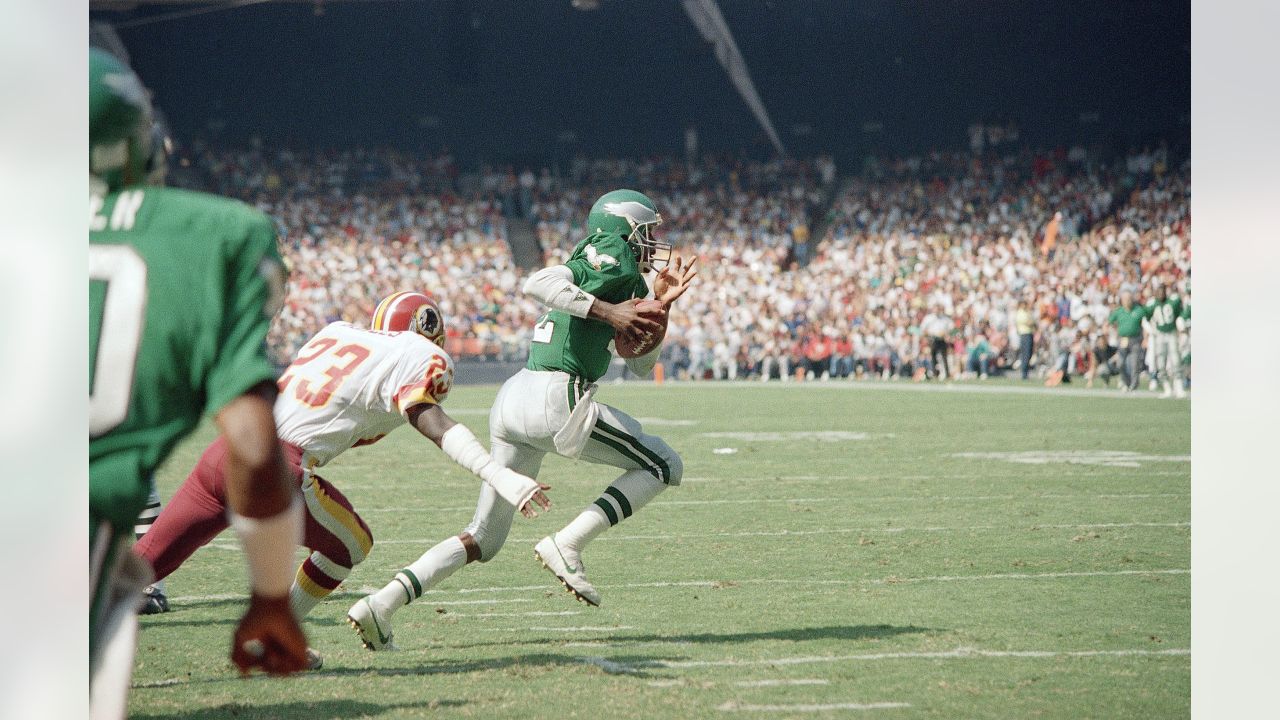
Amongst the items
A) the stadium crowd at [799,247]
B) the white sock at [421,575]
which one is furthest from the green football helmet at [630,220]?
the stadium crowd at [799,247]

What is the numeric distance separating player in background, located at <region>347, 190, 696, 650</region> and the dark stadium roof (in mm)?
21874

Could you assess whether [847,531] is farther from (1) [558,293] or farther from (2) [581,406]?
(1) [558,293]

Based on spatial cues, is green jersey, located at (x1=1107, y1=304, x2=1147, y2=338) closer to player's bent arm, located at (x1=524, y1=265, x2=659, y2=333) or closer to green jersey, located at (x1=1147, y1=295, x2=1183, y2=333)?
green jersey, located at (x1=1147, y1=295, x2=1183, y2=333)

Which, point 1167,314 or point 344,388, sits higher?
point 1167,314

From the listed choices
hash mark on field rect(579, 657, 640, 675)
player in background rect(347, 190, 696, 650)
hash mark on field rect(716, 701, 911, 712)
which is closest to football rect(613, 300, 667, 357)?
player in background rect(347, 190, 696, 650)

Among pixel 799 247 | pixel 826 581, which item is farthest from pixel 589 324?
pixel 799 247

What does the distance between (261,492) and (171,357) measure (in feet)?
0.67

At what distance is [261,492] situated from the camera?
1.85 meters

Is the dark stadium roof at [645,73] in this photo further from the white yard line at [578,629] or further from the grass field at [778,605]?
the white yard line at [578,629]

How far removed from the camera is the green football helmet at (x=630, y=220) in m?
5.05

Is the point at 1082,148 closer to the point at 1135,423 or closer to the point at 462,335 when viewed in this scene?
the point at 462,335

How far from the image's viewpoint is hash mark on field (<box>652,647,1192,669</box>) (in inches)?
167

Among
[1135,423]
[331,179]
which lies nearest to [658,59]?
[331,179]

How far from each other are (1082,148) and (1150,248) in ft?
18.3
